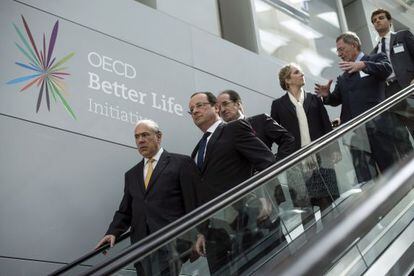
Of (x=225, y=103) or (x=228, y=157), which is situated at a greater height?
(x=225, y=103)

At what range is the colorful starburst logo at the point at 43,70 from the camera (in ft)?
20.5

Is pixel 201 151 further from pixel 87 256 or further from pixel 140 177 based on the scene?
pixel 87 256

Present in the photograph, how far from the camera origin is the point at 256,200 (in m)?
3.64

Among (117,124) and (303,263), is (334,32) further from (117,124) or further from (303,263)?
(303,263)

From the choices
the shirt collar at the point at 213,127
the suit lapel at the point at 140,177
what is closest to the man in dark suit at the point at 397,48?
the shirt collar at the point at 213,127

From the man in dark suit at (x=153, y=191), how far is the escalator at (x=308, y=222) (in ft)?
0.80

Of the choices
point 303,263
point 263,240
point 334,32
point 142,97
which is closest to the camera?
point 303,263

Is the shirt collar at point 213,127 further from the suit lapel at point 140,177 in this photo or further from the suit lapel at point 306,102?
the suit lapel at point 306,102

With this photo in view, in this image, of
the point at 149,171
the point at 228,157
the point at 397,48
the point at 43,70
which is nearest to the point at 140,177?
the point at 149,171

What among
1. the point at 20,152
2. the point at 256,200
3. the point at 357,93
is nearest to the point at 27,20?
the point at 20,152

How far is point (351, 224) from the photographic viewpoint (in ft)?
11.5

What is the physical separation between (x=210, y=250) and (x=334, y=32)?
30.0ft

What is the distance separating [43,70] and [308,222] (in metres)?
3.51

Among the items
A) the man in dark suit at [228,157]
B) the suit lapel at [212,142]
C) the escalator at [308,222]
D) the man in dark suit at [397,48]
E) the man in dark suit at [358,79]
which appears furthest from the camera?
the man in dark suit at [397,48]
